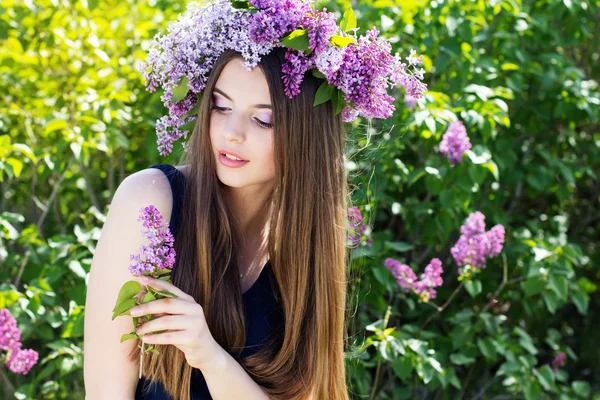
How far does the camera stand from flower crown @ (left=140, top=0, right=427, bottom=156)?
1668 millimetres

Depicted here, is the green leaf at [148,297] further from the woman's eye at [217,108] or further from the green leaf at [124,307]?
the woman's eye at [217,108]

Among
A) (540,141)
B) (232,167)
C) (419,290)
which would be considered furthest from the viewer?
(540,141)

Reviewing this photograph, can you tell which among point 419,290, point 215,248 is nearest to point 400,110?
point 419,290

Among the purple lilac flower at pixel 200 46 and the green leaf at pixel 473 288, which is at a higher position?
the purple lilac flower at pixel 200 46

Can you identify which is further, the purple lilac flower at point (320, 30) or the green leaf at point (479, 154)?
the green leaf at point (479, 154)

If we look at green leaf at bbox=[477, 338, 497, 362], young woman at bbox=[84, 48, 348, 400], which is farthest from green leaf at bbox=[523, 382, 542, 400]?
young woman at bbox=[84, 48, 348, 400]

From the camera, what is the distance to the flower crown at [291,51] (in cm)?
167

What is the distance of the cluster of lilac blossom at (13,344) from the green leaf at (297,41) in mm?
1047

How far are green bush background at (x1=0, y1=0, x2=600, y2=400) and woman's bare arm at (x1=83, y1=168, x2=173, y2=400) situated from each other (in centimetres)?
48

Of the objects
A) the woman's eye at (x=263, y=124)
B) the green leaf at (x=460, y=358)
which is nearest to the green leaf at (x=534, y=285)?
the green leaf at (x=460, y=358)

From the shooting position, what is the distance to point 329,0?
295 cm

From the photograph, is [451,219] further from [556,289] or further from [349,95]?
[349,95]

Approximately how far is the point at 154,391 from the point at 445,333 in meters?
1.52

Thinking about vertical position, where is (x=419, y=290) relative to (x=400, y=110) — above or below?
below
